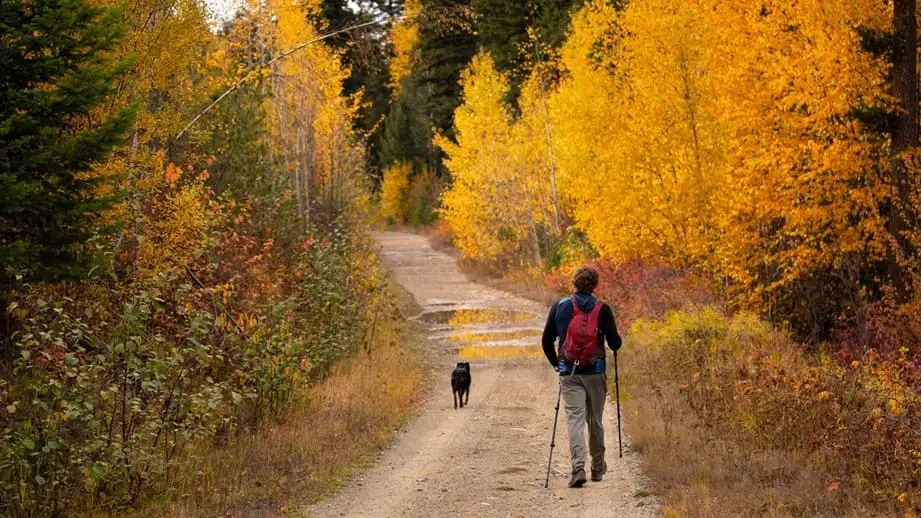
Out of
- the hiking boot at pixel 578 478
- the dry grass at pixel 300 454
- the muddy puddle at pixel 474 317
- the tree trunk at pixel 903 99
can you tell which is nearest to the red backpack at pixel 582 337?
the hiking boot at pixel 578 478

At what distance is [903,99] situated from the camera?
16.4m

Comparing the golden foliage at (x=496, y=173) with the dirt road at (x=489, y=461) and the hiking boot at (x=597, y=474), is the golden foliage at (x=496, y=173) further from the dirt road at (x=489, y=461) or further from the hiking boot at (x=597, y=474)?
the hiking boot at (x=597, y=474)

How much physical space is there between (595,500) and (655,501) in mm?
549

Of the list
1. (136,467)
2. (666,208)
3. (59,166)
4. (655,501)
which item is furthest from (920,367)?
(666,208)

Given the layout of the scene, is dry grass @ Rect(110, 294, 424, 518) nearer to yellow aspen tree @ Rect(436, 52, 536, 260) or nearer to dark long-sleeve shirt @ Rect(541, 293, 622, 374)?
dark long-sleeve shirt @ Rect(541, 293, 622, 374)

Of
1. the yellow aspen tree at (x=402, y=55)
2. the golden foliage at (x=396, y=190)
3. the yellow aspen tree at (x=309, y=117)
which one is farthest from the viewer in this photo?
the golden foliage at (x=396, y=190)

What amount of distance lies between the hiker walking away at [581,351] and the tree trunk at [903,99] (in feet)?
28.5

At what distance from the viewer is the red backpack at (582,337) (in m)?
9.43

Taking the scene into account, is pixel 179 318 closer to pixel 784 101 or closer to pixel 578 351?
pixel 578 351

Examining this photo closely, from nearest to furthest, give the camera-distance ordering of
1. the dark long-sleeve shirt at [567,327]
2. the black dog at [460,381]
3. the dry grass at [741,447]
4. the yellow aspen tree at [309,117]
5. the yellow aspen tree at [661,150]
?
the dry grass at [741,447]
the dark long-sleeve shirt at [567,327]
the black dog at [460,381]
the yellow aspen tree at [661,150]
the yellow aspen tree at [309,117]

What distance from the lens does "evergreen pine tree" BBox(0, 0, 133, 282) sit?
30.9 ft

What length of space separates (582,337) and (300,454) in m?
3.67

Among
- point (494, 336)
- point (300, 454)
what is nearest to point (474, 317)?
point (494, 336)

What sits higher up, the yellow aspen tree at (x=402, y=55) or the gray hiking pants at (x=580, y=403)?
the yellow aspen tree at (x=402, y=55)
